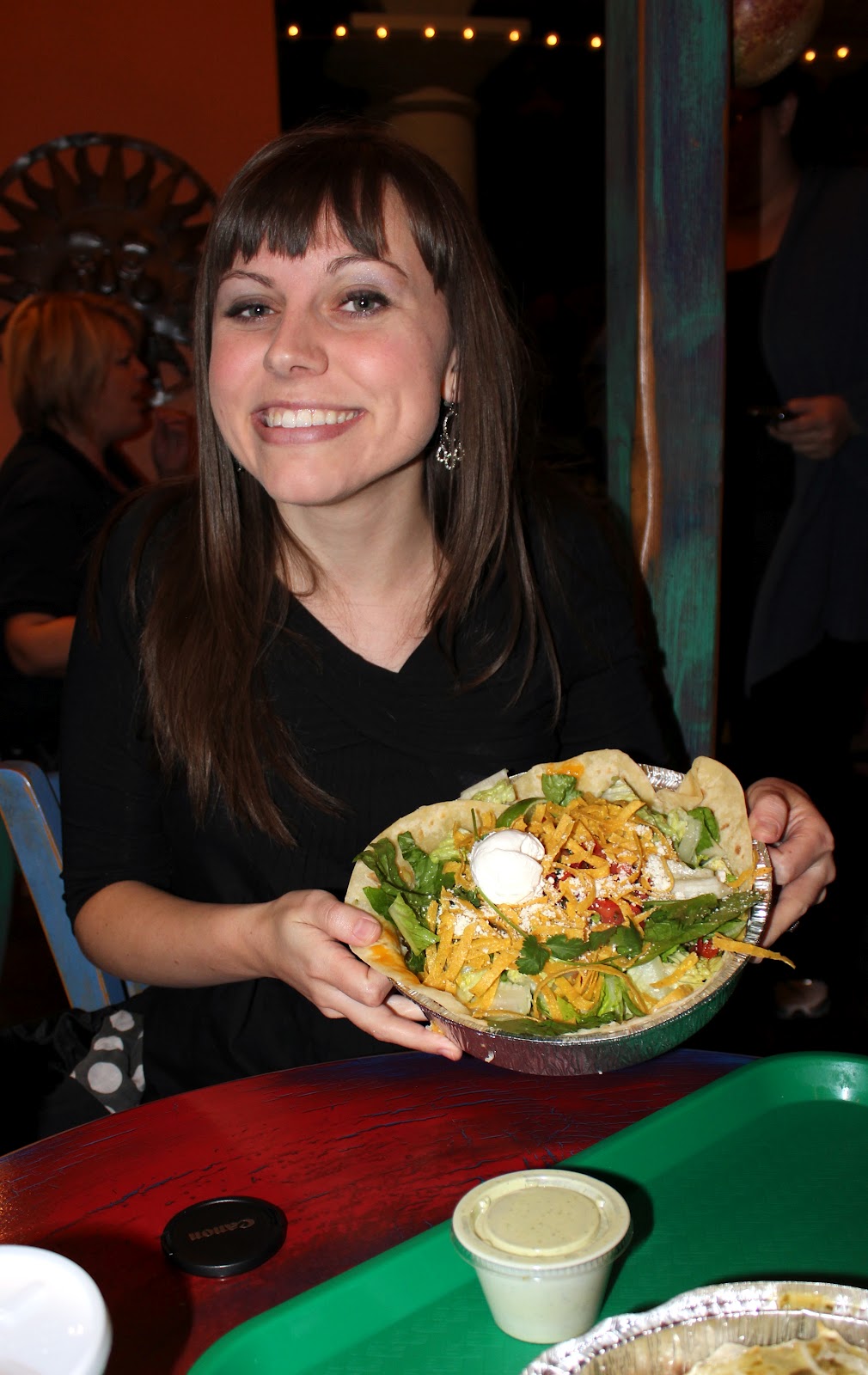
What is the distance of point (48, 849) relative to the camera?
1.94 meters

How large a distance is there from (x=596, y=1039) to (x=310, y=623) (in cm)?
87

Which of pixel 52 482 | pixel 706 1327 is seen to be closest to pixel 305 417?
pixel 706 1327

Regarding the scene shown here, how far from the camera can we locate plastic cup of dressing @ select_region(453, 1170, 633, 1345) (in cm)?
86

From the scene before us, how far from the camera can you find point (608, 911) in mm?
1296

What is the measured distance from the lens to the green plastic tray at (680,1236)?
92 centimetres

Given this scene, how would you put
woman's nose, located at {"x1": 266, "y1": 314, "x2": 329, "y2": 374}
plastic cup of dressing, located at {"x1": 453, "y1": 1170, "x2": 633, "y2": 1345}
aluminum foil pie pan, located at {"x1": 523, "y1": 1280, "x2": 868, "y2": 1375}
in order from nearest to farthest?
1. aluminum foil pie pan, located at {"x1": 523, "y1": 1280, "x2": 868, "y2": 1375}
2. plastic cup of dressing, located at {"x1": 453, "y1": 1170, "x2": 633, "y2": 1345}
3. woman's nose, located at {"x1": 266, "y1": 314, "x2": 329, "y2": 374}

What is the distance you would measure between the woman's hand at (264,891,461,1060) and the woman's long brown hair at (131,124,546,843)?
0.40m

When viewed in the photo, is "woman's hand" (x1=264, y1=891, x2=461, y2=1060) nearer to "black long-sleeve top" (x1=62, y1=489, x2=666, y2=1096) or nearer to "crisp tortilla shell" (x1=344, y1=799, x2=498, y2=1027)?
"crisp tortilla shell" (x1=344, y1=799, x2=498, y2=1027)

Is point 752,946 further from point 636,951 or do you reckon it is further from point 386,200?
point 386,200

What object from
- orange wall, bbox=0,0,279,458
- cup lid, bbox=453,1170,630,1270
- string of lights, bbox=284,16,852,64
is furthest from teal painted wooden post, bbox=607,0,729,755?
string of lights, bbox=284,16,852,64

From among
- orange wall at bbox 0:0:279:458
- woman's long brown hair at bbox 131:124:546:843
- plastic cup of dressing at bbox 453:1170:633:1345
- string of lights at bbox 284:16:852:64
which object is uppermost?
string of lights at bbox 284:16:852:64

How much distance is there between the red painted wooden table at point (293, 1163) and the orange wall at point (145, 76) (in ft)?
13.7

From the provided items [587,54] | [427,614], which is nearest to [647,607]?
[427,614]

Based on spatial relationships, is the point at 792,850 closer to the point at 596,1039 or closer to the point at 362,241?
the point at 596,1039
